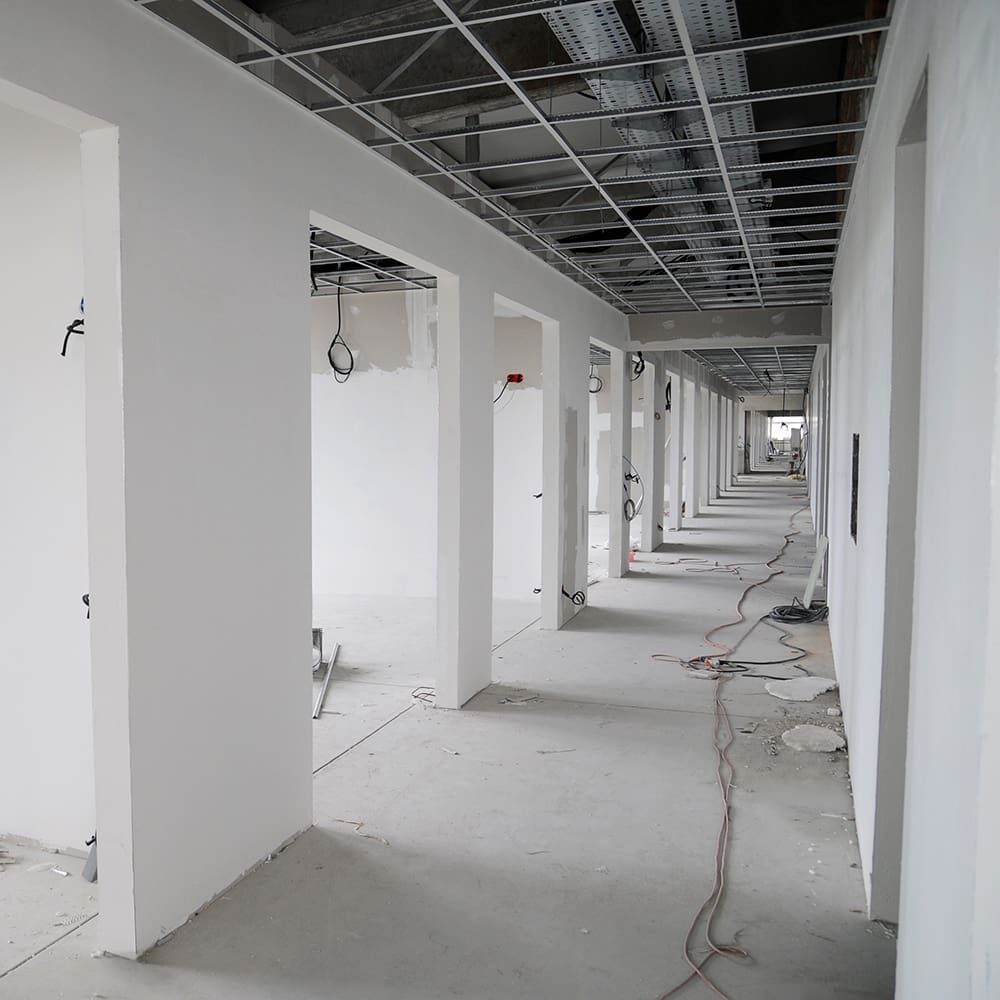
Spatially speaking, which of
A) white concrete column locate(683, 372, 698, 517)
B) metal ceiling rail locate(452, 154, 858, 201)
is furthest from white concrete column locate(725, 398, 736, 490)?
metal ceiling rail locate(452, 154, 858, 201)

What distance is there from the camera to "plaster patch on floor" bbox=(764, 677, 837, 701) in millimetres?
4805

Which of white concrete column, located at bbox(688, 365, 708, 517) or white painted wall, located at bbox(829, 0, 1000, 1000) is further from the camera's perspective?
white concrete column, located at bbox(688, 365, 708, 517)

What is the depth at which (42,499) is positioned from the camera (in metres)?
2.88

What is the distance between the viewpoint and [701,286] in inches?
261

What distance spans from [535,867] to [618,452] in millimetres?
6117

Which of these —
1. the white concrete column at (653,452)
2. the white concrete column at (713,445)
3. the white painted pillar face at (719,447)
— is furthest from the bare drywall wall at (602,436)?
the white painted pillar face at (719,447)

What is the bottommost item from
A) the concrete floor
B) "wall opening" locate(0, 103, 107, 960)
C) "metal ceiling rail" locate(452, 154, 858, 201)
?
the concrete floor

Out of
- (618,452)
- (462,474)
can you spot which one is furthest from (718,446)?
(462,474)

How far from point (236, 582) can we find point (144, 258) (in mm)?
1014

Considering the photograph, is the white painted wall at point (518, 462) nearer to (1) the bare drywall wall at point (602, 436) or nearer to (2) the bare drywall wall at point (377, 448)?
(2) the bare drywall wall at point (377, 448)

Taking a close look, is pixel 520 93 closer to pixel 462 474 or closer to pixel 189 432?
pixel 189 432

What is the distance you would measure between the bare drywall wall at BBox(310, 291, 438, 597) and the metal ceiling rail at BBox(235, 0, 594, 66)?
15.3 feet

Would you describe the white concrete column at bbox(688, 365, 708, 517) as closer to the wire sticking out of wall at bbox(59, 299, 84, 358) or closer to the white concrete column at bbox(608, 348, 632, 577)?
the white concrete column at bbox(608, 348, 632, 577)

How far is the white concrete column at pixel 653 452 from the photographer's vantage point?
10.3 meters
